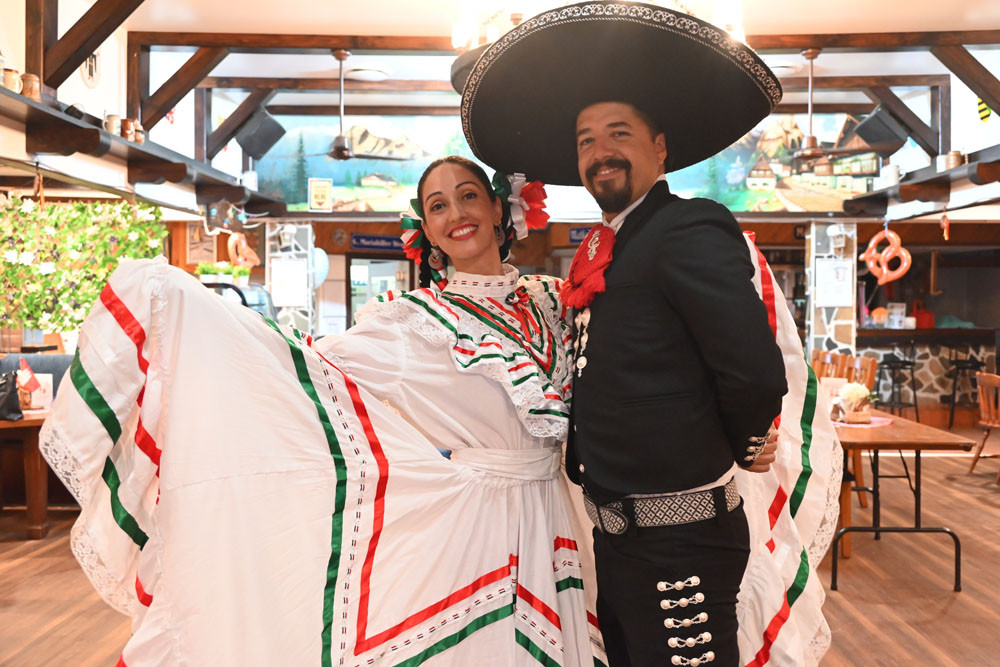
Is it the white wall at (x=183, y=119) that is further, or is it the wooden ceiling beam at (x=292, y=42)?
the white wall at (x=183, y=119)

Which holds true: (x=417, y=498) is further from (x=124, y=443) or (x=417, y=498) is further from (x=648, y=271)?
(x=648, y=271)

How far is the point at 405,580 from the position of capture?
181 centimetres

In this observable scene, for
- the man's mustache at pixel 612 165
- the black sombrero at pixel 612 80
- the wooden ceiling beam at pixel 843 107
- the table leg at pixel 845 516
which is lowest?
the table leg at pixel 845 516

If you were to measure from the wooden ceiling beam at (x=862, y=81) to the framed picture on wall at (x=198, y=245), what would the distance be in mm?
7743

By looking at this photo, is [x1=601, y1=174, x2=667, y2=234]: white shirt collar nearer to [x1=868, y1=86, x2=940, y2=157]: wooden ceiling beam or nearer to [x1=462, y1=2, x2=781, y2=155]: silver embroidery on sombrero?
[x1=462, y1=2, x2=781, y2=155]: silver embroidery on sombrero

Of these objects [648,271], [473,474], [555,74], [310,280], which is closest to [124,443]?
[473,474]

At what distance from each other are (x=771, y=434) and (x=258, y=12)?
6100 mm

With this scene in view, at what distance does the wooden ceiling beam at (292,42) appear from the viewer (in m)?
6.93

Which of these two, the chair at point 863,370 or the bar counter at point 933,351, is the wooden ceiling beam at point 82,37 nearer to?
the chair at point 863,370

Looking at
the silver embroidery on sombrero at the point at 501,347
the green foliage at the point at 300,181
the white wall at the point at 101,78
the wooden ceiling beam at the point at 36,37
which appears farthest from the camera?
the green foliage at the point at 300,181

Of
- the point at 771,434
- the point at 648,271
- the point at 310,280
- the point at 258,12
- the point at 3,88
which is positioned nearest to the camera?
the point at 648,271

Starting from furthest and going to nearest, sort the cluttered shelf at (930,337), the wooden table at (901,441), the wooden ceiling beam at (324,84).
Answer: the cluttered shelf at (930,337), the wooden ceiling beam at (324,84), the wooden table at (901,441)

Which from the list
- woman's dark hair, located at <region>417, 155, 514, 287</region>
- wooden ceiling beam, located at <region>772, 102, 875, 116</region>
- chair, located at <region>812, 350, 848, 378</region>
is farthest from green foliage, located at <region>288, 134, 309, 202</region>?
woman's dark hair, located at <region>417, 155, 514, 287</region>

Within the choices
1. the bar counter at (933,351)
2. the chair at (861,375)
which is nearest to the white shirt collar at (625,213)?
the chair at (861,375)
